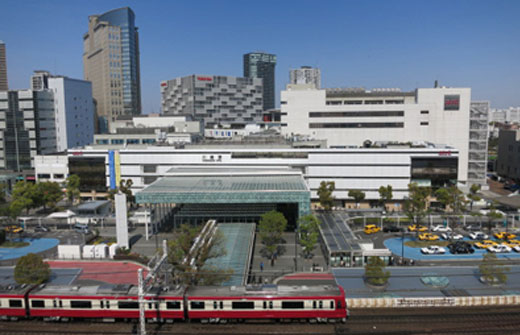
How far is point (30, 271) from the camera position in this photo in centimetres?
3197

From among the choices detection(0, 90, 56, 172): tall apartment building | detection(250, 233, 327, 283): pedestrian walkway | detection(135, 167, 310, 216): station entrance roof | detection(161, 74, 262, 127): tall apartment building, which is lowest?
detection(250, 233, 327, 283): pedestrian walkway

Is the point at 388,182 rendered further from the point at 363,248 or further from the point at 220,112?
the point at 220,112

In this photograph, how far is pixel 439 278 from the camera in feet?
112

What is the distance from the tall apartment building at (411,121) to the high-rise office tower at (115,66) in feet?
272

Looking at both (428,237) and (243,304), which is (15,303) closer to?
(243,304)

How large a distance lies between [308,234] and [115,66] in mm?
122524

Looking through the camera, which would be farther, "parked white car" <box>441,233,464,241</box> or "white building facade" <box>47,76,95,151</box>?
"white building facade" <box>47,76,95,151</box>

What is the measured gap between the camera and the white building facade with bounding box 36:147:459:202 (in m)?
61.8

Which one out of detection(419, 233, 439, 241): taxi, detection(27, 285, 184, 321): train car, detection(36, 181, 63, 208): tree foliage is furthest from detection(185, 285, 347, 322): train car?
detection(36, 181, 63, 208): tree foliage

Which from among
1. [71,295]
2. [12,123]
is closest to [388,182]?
[71,295]

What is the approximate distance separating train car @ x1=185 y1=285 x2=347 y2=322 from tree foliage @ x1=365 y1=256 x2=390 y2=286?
7230mm

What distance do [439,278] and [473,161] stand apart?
5485 centimetres

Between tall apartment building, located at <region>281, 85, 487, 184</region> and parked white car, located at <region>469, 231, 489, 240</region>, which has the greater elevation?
tall apartment building, located at <region>281, 85, 487, 184</region>

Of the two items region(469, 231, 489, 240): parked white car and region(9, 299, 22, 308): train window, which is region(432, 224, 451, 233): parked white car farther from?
region(9, 299, 22, 308): train window
